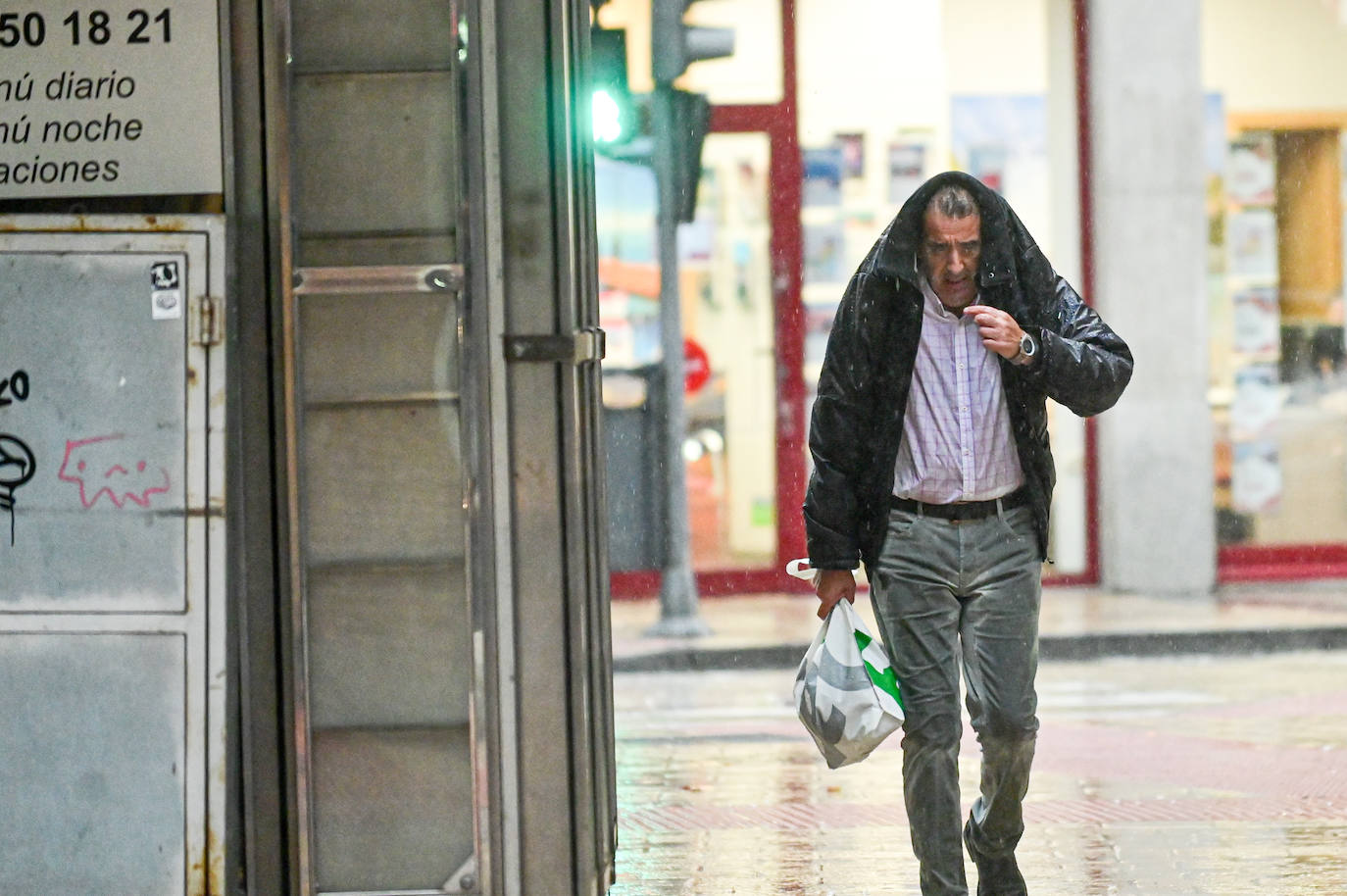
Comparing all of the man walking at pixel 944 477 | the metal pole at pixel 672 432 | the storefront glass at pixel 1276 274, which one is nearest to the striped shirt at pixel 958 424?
the man walking at pixel 944 477

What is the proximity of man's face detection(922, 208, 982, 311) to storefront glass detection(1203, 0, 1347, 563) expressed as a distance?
9693mm

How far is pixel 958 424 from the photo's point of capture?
4742 mm

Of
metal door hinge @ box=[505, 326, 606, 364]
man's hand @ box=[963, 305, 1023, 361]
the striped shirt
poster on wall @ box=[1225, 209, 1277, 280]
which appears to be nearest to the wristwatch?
man's hand @ box=[963, 305, 1023, 361]

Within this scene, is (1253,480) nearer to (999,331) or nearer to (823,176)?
(823,176)

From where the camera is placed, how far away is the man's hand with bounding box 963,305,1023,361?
4570mm

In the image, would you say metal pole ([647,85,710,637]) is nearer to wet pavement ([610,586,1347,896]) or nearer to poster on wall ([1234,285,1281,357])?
wet pavement ([610,586,1347,896])

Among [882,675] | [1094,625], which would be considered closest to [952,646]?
[882,675]

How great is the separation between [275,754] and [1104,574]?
10.3 metres

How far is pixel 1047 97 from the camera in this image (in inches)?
552

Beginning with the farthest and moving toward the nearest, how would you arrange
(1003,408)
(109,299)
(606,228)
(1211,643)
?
(606,228), (1211,643), (1003,408), (109,299)

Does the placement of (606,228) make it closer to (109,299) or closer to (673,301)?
(673,301)

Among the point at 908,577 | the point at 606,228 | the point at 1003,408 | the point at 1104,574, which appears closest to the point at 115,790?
the point at 908,577

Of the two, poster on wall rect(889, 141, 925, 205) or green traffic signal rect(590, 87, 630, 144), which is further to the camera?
poster on wall rect(889, 141, 925, 205)

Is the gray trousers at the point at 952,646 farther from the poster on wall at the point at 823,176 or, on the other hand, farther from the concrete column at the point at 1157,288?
the poster on wall at the point at 823,176
